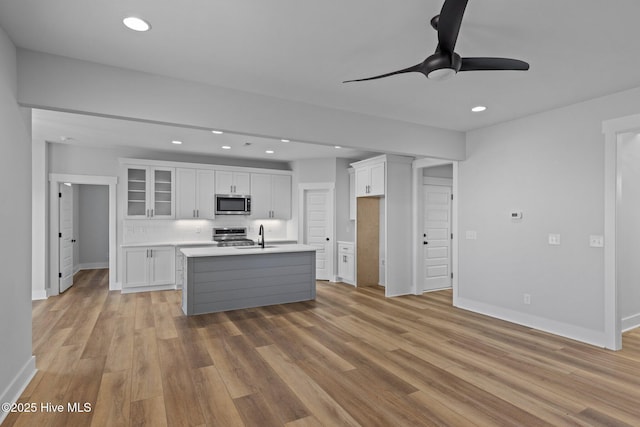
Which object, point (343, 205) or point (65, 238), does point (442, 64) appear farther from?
point (65, 238)

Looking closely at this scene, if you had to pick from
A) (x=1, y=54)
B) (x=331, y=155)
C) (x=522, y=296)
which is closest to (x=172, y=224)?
(x=331, y=155)

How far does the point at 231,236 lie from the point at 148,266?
1.72m

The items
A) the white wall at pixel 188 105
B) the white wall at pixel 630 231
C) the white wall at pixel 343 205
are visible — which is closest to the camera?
the white wall at pixel 188 105

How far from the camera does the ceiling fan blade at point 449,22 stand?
1646 millimetres

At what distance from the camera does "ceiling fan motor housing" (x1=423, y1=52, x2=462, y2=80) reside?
2018 mm

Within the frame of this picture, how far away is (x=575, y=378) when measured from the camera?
284 cm

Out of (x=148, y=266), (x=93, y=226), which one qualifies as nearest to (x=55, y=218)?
(x=148, y=266)

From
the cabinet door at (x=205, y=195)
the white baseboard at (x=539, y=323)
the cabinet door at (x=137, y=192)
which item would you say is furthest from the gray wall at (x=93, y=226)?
the white baseboard at (x=539, y=323)

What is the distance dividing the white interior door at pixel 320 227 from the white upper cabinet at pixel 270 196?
1.95 feet

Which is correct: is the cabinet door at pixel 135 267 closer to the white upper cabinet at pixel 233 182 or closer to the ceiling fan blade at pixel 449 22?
the white upper cabinet at pixel 233 182

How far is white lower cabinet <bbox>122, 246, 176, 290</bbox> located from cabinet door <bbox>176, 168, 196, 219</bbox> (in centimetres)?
78

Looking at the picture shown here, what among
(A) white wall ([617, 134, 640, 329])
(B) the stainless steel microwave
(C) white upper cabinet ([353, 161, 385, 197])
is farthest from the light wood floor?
(B) the stainless steel microwave

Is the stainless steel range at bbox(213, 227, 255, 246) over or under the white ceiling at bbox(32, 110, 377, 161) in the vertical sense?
under

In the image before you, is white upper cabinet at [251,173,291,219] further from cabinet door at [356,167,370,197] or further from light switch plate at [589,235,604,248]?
light switch plate at [589,235,604,248]
